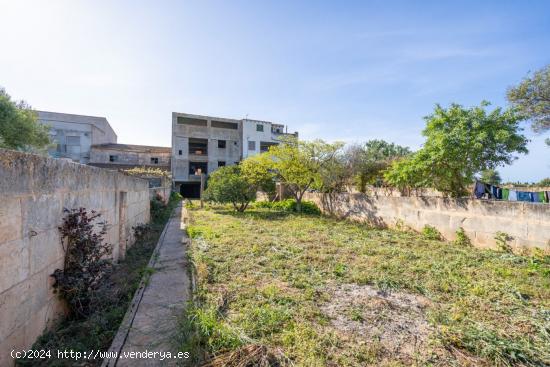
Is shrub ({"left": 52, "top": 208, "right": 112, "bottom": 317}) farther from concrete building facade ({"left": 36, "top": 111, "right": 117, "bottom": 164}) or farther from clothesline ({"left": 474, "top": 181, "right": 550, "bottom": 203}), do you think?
concrete building facade ({"left": 36, "top": 111, "right": 117, "bottom": 164})

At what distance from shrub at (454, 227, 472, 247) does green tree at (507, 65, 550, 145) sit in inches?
301

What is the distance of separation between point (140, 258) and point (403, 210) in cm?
834

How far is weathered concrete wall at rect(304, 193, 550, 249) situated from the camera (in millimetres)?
5684

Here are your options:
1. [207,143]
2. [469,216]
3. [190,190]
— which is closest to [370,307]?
[469,216]

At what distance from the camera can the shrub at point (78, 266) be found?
292 cm

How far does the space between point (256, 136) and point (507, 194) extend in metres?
26.8

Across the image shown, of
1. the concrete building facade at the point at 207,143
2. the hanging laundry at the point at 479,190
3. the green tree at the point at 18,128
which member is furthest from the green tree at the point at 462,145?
the concrete building facade at the point at 207,143

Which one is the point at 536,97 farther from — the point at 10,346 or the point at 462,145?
the point at 10,346

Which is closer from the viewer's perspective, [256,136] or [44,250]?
[44,250]

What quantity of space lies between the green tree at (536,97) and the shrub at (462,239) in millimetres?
7635

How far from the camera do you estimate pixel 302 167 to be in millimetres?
13844

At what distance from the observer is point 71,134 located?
27.4 m

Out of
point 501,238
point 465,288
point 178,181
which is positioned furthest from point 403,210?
point 178,181

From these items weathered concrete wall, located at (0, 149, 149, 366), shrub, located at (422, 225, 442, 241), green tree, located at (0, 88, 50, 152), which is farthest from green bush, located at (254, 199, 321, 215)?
green tree, located at (0, 88, 50, 152)
